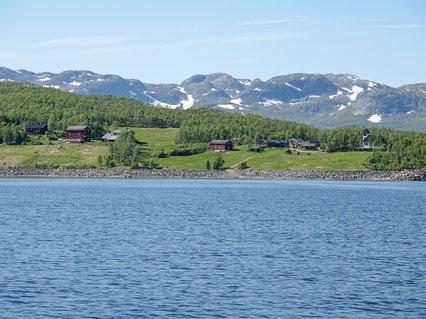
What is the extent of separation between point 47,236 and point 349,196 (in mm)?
85508

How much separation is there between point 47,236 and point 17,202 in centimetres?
5087

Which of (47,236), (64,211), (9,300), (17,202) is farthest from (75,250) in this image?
(17,202)

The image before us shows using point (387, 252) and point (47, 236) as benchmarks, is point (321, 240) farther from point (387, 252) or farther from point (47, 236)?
point (47, 236)

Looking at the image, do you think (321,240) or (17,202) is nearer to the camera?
(321,240)

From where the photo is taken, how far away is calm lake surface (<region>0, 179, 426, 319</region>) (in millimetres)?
45906

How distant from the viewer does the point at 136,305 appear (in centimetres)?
Result: 4594

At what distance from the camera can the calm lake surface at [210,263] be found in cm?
4591

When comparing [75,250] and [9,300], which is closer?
[9,300]

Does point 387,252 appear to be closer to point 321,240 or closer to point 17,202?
point 321,240

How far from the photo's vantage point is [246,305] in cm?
4616

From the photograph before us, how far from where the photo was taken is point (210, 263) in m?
59.6

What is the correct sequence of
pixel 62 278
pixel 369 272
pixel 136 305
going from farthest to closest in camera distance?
pixel 369 272
pixel 62 278
pixel 136 305

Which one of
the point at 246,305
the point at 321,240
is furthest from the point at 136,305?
the point at 321,240

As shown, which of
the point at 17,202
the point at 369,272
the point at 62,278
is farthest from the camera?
the point at 17,202
